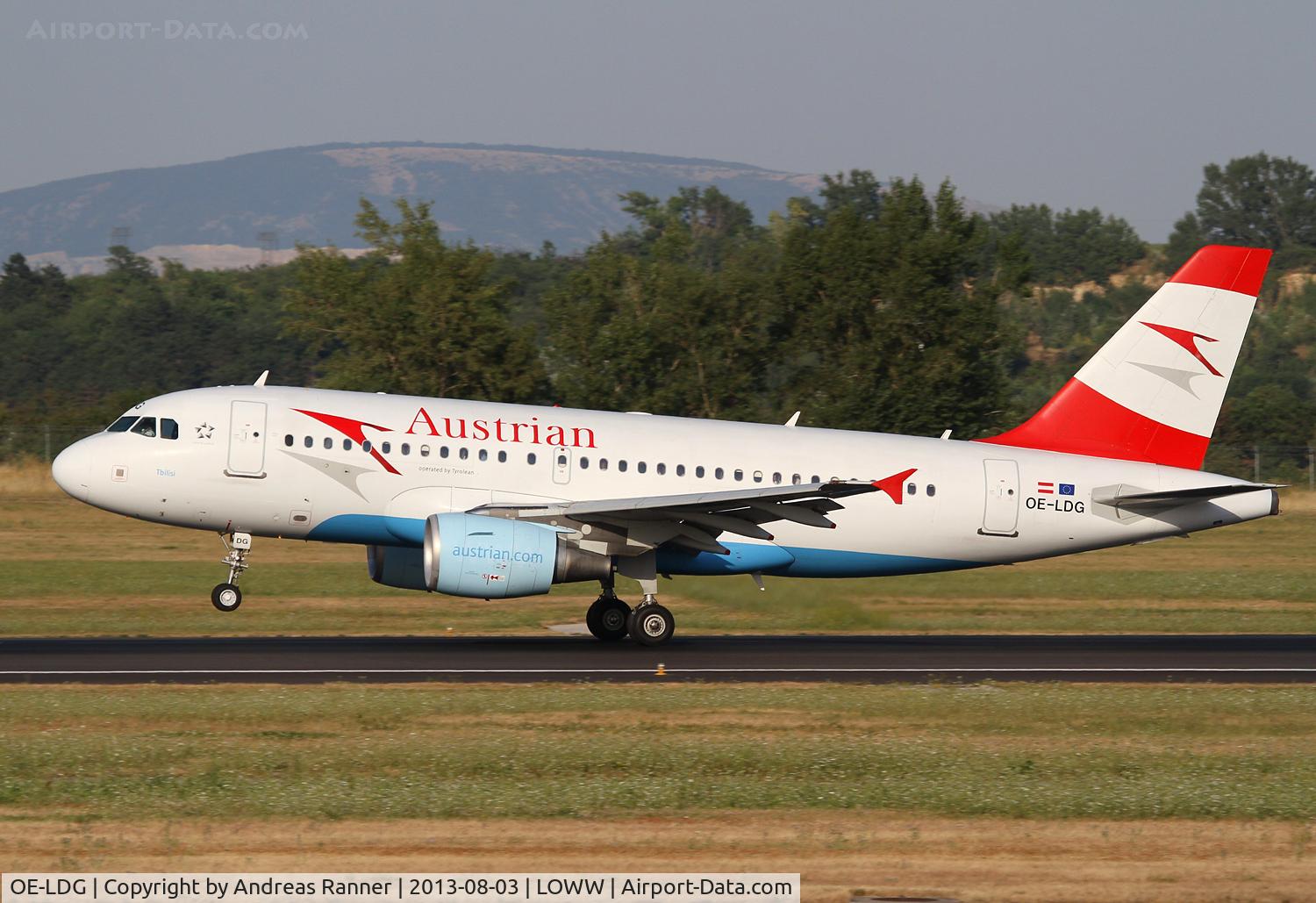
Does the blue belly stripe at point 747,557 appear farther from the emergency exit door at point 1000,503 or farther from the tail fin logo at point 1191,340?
the tail fin logo at point 1191,340

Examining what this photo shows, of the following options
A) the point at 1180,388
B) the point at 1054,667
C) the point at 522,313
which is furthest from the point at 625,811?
the point at 522,313

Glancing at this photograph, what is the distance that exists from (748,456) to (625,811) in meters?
13.4

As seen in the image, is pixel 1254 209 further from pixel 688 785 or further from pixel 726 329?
pixel 688 785

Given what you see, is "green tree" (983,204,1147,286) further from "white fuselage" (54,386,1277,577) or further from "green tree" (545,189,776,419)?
"white fuselage" (54,386,1277,577)

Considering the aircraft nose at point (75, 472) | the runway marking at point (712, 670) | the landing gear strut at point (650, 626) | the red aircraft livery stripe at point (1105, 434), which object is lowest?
the runway marking at point (712, 670)

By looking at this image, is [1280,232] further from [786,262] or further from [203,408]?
[203,408]

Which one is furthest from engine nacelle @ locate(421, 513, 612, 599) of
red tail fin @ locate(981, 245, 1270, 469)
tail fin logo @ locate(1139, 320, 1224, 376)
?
tail fin logo @ locate(1139, 320, 1224, 376)

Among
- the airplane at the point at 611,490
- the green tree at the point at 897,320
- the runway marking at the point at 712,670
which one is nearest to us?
the runway marking at the point at 712,670

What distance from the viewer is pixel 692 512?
23.3 metres

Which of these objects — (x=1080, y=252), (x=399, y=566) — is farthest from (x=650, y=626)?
(x=1080, y=252)

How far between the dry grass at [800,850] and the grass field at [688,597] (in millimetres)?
14155

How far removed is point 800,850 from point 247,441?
1503 cm

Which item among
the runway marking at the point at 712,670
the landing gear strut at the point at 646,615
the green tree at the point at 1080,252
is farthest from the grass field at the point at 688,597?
the green tree at the point at 1080,252

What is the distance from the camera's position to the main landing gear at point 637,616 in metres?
24.2
